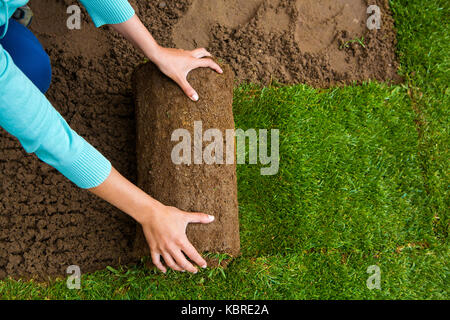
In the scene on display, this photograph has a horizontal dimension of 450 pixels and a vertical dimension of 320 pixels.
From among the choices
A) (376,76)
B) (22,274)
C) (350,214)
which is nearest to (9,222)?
(22,274)

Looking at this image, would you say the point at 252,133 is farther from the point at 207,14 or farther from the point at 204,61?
the point at 207,14

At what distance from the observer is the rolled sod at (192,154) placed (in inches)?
68.1

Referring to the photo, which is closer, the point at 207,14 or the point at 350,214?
the point at 350,214

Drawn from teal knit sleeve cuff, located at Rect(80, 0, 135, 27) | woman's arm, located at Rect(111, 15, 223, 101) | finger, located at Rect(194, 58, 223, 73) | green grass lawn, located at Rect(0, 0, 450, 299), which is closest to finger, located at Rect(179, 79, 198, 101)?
woman's arm, located at Rect(111, 15, 223, 101)

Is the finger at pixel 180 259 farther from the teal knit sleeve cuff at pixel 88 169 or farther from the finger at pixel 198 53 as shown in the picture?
the finger at pixel 198 53

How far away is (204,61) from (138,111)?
465 millimetres

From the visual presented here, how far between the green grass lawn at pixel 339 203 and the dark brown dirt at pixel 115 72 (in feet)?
0.49

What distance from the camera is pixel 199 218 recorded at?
1.69 m

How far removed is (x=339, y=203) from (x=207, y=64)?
1.23 meters

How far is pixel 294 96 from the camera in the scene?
230cm

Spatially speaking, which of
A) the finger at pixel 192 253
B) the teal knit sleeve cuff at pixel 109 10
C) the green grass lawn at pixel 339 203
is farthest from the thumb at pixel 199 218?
the teal knit sleeve cuff at pixel 109 10

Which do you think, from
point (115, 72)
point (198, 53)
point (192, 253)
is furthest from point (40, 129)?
point (115, 72)

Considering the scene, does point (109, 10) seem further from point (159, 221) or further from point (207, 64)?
point (159, 221)

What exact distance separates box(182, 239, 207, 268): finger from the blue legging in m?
1.20
